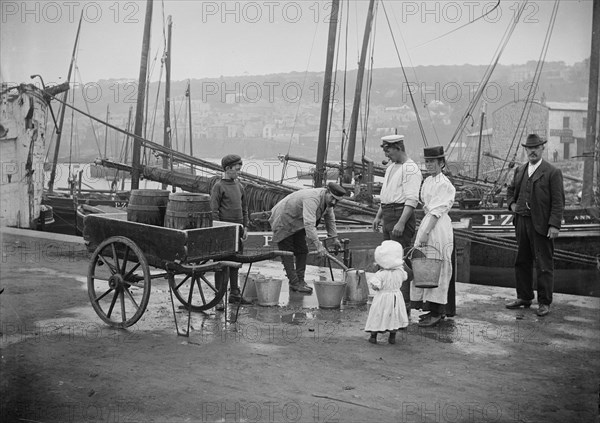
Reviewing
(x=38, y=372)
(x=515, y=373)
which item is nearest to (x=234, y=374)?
(x=38, y=372)

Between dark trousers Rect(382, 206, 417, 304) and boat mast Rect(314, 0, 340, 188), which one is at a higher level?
boat mast Rect(314, 0, 340, 188)

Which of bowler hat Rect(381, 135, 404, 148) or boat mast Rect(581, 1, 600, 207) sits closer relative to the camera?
bowler hat Rect(381, 135, 404, 148)

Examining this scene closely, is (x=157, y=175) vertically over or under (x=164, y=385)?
over

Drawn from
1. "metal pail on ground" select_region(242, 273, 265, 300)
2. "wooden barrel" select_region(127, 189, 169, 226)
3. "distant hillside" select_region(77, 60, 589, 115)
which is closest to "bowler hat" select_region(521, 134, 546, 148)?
"metal pail on ground" select_region(242, 273, 265, 300)

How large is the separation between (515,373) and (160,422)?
2678mm

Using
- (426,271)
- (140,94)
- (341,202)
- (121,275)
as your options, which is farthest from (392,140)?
(140,94)

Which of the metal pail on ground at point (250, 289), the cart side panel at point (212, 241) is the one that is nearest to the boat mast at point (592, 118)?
the metal pail on ground at point (250, 289)

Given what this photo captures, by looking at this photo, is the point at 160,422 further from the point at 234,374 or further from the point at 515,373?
the point at 515,373

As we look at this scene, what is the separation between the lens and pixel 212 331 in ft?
19.2

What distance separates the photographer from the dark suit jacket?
633 centimetres

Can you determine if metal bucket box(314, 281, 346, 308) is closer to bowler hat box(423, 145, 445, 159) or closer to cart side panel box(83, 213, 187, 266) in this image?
bowler hat box(423, 145, 445, 159)

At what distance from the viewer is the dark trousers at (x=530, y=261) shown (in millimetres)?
6477

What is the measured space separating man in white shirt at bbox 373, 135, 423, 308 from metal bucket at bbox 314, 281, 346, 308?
792 millimetres

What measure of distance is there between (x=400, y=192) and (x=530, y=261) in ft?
5.41
